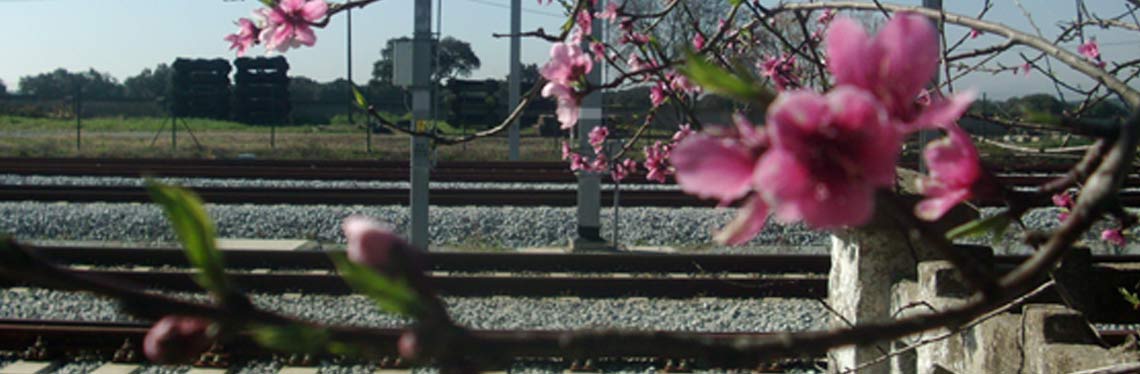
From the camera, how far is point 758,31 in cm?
469

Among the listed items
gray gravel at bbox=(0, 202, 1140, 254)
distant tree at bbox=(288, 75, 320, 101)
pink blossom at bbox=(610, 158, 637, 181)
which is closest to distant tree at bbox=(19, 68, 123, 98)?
distant tree at bbox=(288, 75, 320, 101)

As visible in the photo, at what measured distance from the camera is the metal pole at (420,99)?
9.48 m

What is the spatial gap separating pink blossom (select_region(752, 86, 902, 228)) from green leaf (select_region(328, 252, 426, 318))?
0.22 m

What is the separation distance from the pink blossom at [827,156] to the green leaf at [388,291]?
22 cm

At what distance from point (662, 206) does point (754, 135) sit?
1098 cm

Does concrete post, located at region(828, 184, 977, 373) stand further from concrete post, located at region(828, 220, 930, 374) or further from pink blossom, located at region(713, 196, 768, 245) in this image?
pink blossom, located at region(713, 196, 768, 245)

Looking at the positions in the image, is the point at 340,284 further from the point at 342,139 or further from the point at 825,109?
the point at 342,139

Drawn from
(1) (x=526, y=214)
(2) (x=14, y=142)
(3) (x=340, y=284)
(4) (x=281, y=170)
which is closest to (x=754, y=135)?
(3) (x=340, y=284)

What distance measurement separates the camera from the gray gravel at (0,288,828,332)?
22.4 feet

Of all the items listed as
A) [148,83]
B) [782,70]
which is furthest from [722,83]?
[148,83]

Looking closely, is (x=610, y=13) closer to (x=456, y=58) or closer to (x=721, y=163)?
(x=721, y=163)

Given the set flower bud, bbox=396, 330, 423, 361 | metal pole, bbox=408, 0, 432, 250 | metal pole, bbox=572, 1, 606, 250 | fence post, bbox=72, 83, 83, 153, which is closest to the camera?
flower bud, bbox=396, 330, 423, 361

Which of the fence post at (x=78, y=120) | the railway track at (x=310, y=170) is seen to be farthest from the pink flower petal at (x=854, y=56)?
the fence post at (x=78, y=120)

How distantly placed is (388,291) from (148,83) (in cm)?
6976
